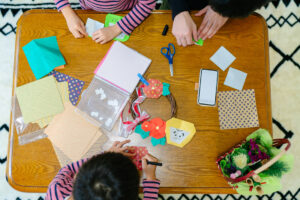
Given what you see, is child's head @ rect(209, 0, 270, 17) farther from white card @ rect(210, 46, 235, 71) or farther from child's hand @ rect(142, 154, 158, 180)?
child's hand @ rect(142, 154, 158, 180)

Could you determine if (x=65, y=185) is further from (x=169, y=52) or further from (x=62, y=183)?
(x=169, y=52)

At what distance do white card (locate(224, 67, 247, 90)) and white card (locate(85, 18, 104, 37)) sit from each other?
540 mm

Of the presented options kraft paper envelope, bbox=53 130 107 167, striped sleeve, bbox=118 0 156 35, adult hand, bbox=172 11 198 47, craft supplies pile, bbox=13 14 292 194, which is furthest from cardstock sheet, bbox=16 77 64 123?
adult hand, bbox=172 11 198 47

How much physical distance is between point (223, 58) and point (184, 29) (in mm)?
189

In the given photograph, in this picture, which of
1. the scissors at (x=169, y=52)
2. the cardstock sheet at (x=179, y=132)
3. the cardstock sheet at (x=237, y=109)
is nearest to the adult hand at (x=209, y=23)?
the scissors at (x=169, y=52)

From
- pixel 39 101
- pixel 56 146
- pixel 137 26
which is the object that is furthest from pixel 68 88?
pixel 137 26

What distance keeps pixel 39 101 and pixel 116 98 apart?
0.30 meters

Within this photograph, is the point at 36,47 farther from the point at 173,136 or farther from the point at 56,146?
the point at 173,136

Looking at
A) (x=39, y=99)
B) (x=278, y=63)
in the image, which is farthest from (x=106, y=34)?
(x=278, y=63)

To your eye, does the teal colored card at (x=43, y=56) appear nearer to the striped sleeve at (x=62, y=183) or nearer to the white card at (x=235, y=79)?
the striped sleeve at (x=62, y=183)

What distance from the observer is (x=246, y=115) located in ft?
2.74

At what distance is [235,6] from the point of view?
2.06ft

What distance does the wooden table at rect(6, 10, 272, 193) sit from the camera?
814 mm

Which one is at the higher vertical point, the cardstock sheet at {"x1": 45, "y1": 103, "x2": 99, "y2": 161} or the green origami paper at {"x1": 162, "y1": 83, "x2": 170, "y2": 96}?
the green origami paper at {"x1": 162, "y1": 83, "x2": 170, "y2": 96}
